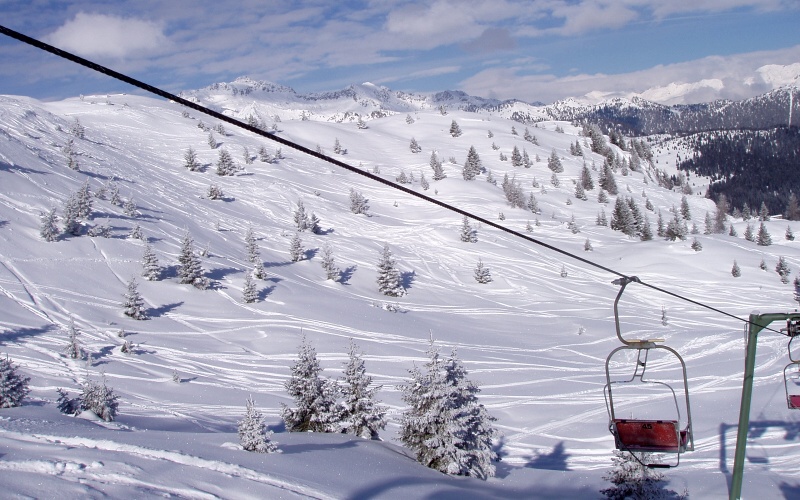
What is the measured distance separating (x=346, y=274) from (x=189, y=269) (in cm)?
1111

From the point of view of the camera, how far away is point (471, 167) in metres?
65.9

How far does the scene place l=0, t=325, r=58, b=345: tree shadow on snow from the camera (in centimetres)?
1803

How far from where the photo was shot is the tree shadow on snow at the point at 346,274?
34688 millimetres

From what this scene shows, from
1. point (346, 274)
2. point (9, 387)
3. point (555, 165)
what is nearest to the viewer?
point (9, 387)

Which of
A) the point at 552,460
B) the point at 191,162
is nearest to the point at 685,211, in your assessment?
the point at 191,162

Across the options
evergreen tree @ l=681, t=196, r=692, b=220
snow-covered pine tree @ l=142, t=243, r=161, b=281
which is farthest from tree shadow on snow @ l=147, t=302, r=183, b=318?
evergreen tree @ l=681, t=196, r=692, b=220

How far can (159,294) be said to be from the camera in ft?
84.2

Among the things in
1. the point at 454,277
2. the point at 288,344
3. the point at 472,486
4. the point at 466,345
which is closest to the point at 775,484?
the point at 472,486

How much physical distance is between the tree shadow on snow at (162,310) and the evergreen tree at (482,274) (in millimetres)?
21097

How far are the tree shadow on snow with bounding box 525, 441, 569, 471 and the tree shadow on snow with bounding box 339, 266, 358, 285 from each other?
20.1 metres

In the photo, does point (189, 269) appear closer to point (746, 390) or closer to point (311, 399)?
point (311, 399)

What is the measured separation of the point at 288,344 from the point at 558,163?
60896 mm

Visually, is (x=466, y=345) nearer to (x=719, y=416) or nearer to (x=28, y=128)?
(x=719, y=416)

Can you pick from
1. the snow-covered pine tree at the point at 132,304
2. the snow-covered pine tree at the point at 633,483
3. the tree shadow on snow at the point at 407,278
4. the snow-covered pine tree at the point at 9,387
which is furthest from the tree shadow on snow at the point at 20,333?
the tree shadow on snow at the point at 407,278
